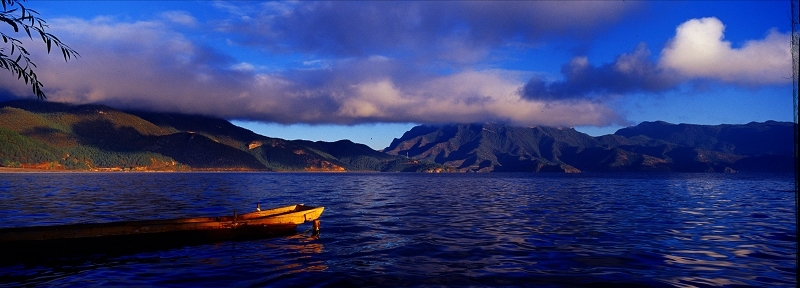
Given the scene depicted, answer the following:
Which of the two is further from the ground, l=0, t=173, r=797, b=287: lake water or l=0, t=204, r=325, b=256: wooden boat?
l=0, t=204, r=325, b=256: wooden boat

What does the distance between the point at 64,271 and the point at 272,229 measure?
39.2 ft

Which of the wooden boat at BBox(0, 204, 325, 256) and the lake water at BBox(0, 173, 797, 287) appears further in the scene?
the wooden boat at BBox(0, 204, 325, 256)

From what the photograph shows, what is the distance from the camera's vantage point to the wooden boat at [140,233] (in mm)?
22062

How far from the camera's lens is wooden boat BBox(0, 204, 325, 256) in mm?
22062

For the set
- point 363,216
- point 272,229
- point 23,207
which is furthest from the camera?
point 23,207

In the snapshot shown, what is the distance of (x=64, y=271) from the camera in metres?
19.7

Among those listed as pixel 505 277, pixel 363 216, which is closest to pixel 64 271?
pixel 505 277

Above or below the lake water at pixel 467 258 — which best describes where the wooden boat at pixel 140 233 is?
above

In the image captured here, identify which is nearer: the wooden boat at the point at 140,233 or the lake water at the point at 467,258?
the lake water at the point at 467,258

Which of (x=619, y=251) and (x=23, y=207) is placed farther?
(x=23, y=207)

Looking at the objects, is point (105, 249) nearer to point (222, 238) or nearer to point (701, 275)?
point (222, 238)

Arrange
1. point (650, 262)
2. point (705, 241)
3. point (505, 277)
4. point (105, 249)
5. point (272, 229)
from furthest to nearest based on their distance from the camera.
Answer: point (272, 229), point (705, 241), point (105, 249), point (650, 262), point (505, 277)

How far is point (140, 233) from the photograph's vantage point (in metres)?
24.8

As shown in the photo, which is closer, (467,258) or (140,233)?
(467,258)
